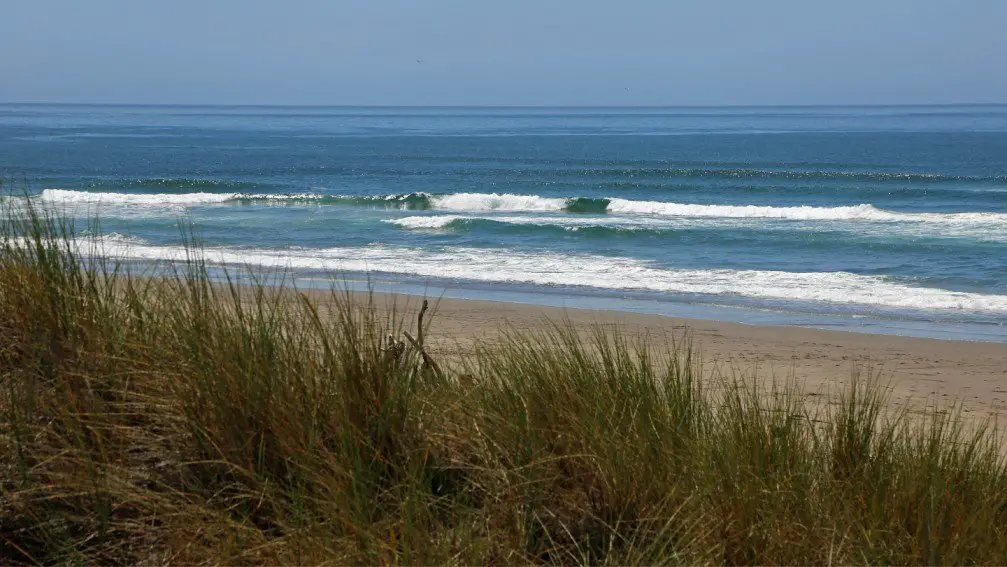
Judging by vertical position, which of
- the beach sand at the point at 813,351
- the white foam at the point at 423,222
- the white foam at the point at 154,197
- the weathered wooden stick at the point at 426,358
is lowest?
the beach sand at the point at 813,351

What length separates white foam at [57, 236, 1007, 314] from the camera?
14094 mm

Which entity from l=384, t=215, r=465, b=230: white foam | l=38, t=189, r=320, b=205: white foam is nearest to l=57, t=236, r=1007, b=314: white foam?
l=384, t=215, r=465, b=230: white foam

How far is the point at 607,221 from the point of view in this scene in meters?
25.4

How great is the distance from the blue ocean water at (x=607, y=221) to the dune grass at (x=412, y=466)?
237cm

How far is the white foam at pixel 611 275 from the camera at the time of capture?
1409cm

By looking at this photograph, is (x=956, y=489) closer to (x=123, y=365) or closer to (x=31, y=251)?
(x=123, y=365)

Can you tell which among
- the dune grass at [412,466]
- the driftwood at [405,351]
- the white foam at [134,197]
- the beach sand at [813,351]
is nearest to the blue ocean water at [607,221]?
the white foam at [134,197]

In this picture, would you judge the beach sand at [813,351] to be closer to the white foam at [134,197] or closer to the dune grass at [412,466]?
the dune grass at [412,466]

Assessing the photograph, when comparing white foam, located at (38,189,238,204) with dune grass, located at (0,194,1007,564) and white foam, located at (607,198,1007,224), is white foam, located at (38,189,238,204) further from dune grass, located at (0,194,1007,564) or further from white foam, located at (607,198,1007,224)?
dune grass, located at (0,194,1007,564)

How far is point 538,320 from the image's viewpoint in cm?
1159

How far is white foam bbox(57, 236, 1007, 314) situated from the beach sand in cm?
261

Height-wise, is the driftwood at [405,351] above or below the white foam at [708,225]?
above

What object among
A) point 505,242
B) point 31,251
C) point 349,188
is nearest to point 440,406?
point 31,251

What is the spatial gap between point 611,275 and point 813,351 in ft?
19.9
